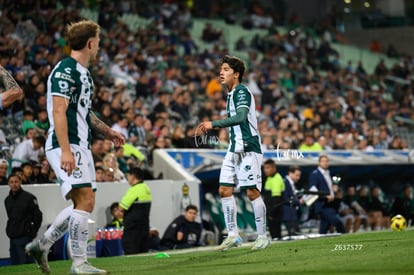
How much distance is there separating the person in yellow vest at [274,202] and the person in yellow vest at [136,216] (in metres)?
3.30

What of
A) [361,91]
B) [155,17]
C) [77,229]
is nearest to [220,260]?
[77,229]

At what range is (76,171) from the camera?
857cm

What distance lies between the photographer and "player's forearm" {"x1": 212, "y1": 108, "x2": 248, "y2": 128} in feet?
36.1

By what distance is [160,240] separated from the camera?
17719 millimetres

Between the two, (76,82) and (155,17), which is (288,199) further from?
(155,17)

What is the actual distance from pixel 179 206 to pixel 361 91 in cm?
1697

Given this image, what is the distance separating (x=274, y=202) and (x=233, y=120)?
25.8 feet

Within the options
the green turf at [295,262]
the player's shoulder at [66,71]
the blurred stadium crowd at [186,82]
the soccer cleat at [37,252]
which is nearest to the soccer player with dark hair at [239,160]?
the green turf at [295,262]

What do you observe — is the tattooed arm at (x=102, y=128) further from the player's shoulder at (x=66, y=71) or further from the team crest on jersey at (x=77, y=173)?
the team crest on jersey at (x=77, y=173)

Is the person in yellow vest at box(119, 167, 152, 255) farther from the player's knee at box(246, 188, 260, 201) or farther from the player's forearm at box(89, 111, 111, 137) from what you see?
the player's forearm at box(89, 111, 111, 137)

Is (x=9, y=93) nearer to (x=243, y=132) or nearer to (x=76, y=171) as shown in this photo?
(x=76, y=171)

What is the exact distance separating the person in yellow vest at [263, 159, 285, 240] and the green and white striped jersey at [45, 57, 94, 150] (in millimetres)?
10220

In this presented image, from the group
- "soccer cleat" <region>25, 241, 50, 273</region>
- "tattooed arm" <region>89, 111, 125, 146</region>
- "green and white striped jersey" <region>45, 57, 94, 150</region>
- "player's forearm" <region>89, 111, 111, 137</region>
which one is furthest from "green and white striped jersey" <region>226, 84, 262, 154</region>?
"soccer cleat" <region>25, 241, 50, 273</region>

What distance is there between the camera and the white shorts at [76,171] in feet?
28.1
